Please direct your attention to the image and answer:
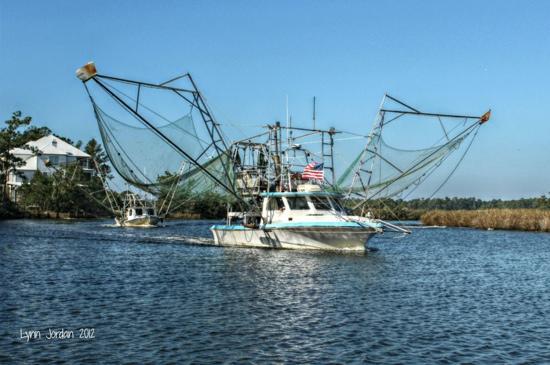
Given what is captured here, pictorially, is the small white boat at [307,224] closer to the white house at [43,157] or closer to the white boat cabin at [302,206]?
the white boat cabin at [302,206]

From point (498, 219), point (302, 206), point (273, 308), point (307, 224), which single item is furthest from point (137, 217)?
point (273, 308)

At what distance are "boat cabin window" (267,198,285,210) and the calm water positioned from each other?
15.2ft

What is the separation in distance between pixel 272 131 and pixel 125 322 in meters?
29.9

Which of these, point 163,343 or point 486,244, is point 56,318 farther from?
point 486,244

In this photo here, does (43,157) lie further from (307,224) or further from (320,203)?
(307,224)

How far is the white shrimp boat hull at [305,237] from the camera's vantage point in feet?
141

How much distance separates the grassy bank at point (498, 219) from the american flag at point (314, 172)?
53392 millimetres

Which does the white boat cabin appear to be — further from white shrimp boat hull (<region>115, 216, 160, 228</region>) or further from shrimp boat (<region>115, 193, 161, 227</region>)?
shrimp boat (<region>115, 193, 161, 227</region>)

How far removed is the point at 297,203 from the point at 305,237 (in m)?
2.60

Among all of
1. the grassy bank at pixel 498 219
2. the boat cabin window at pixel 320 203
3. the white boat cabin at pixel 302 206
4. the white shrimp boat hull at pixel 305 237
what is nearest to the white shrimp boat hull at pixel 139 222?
the white shrimp boat hull at pixel 305 237

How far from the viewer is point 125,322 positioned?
816 inches

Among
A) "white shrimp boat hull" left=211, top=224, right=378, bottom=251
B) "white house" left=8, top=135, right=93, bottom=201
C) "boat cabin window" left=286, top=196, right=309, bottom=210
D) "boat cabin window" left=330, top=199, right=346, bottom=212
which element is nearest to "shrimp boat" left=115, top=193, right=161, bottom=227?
"white house" left=8, top=135, right=93, bottom=201

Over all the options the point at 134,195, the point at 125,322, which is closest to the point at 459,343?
the point at 125,322

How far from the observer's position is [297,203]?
45562 mm
